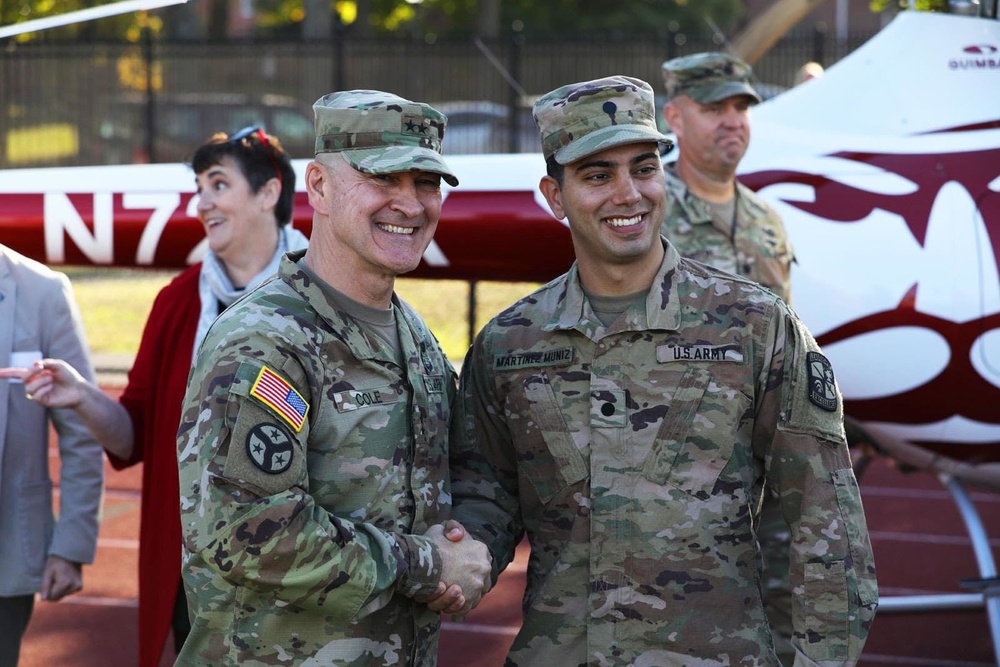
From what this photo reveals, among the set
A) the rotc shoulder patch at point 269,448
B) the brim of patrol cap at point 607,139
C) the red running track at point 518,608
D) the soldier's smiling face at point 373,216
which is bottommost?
the red running track at point 518,608

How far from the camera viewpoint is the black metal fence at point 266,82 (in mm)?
14797

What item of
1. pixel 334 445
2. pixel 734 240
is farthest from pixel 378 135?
pixel 734 240

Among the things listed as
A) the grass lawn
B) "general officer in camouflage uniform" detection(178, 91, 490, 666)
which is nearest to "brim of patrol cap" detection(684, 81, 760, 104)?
"general officer in camouflage uniform" detection(178, 91, 490, 666)

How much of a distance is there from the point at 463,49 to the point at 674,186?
11183mm

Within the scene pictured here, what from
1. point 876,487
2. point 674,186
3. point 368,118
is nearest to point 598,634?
point 368,118

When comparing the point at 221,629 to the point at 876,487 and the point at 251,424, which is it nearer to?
the point at 251,424

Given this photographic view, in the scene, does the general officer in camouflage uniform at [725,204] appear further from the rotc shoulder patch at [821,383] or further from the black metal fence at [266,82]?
the black metal fence at [266,82]

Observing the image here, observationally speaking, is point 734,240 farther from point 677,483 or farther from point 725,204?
point 677,483

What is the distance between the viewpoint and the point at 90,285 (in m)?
14.9

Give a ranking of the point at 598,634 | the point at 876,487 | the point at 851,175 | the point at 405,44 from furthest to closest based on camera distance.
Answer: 1. the point at 405,44
2. the point at 876,487
3. the point at 851,175
4. the point at 598,634

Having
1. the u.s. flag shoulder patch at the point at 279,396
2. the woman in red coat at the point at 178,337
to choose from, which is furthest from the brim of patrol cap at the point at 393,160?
the woman in red coat at the point at 178,337

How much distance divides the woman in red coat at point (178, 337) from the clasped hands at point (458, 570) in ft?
3.87

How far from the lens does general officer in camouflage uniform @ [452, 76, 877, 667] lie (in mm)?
2414

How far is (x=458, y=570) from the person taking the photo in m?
2.33
